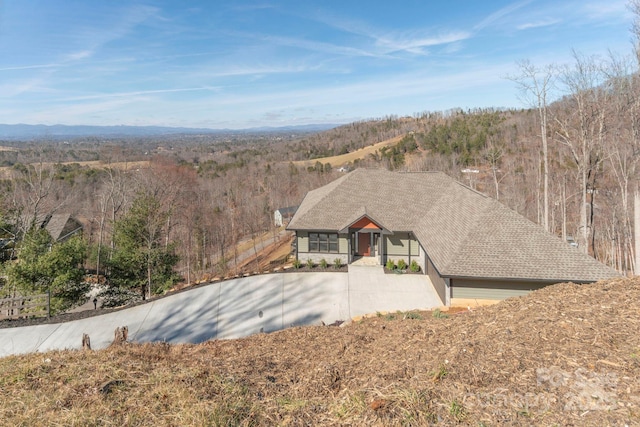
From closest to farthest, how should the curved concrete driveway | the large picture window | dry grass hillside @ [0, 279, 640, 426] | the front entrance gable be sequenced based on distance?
dry grass hillside @ [0, 279, 640, 426]
the curved concrete driveway
the front entrance gable
the large picture window

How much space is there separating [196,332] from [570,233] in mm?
34083

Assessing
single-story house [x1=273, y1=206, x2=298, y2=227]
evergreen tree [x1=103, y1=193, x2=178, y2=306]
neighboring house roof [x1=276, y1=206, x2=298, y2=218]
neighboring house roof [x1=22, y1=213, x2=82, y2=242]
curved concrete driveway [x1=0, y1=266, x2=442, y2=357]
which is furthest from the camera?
neighboring house roof [x1=276, y1=206, x2=298, y2=218]

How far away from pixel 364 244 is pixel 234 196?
32617 mm

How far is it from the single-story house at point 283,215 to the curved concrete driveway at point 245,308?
2943 centimetres

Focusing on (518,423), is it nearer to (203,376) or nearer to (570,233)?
(203,376)

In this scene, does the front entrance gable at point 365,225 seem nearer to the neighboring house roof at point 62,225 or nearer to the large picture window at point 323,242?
the large picture window at point 323,242

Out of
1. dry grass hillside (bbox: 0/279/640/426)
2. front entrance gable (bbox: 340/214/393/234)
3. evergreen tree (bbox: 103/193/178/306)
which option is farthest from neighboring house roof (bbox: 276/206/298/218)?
dry grass hillside (bbox: 0/279/640/426)

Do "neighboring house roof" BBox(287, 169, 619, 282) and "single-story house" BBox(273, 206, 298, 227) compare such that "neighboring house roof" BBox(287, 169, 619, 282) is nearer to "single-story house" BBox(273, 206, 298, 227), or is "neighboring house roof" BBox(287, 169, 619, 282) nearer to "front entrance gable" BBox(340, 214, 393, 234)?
"front entrance gable" BBox(340, 214, 393, 234)

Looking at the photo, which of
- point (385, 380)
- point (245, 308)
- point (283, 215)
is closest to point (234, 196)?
point (283, 215)

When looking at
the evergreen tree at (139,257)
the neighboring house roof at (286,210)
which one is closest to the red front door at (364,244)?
the evergreen tree at (139,257)

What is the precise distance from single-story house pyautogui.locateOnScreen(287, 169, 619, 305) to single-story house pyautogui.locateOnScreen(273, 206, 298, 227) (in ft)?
72.2

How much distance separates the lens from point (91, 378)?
17.2ft

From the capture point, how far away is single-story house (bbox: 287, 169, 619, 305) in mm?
12906

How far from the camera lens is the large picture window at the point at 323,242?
19.6m
